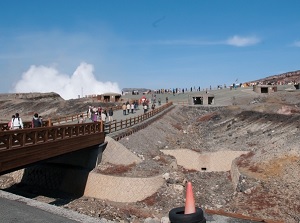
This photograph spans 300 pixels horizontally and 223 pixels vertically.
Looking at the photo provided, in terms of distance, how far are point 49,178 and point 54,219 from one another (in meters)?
17.4

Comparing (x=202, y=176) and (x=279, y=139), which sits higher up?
(x=279, y=139)

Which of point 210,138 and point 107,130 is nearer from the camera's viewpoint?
point 107,130

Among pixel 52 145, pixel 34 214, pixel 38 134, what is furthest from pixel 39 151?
pixel 34 214

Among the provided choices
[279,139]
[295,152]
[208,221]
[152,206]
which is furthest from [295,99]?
[208,221]

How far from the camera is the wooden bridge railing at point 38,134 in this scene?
51.4ft

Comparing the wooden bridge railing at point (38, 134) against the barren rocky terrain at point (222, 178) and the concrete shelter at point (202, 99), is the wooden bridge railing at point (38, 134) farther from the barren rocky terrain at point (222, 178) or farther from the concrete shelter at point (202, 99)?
the concrete shelter at point (202, 99)

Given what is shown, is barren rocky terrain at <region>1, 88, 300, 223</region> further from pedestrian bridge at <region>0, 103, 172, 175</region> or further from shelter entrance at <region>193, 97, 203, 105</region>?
shelter entrance at <region>193, 97, 203, 105</region>

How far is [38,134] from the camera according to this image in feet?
58.7

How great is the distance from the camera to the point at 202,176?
27.8 m

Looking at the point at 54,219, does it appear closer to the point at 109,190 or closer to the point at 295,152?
the point at 109,190

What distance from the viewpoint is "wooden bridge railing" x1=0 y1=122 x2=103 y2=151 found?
51.4ft

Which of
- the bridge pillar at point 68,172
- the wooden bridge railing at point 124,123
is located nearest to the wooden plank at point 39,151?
→ the bridge pillar at point 68,172

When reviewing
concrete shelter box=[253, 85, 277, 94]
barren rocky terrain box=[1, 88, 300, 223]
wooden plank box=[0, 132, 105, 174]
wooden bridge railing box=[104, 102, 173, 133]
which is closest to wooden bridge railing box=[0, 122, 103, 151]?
wooden plank box=[0, 132, 105, 174]

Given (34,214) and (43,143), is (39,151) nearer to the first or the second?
(43,143)
